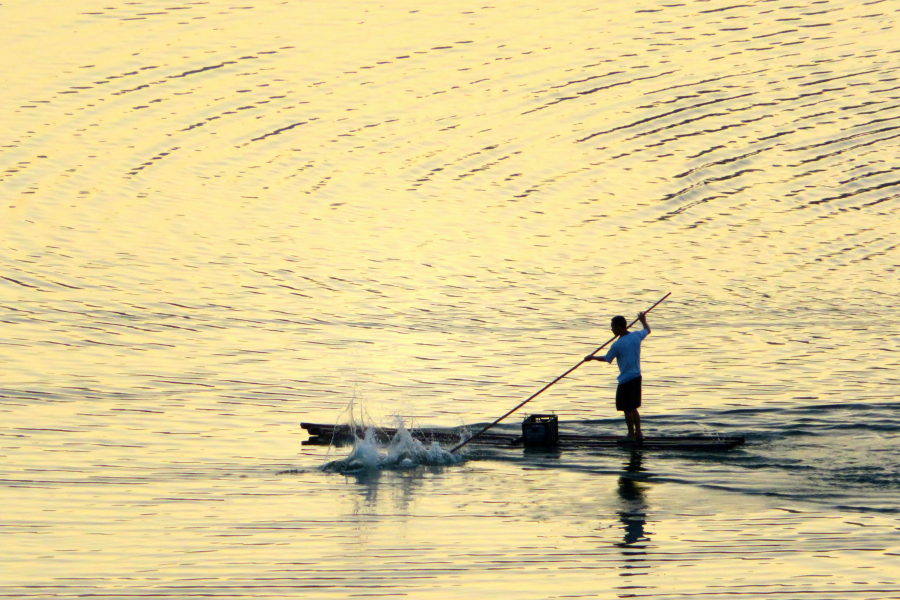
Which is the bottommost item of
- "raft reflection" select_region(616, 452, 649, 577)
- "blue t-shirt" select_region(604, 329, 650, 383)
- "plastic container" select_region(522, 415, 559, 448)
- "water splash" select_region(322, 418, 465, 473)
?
"raft reflection" select_region(616, 452, 649, 577)

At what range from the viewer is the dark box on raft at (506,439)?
55.8 feet

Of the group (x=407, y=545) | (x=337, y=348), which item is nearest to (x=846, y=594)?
(x=407, y=545)

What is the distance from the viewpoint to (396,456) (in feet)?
55.2

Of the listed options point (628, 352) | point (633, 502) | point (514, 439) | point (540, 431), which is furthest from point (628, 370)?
point (633, 502)

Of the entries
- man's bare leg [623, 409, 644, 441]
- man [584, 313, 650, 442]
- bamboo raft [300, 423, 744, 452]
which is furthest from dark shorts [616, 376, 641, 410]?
bamboo raft [300, 423, 744, 452]

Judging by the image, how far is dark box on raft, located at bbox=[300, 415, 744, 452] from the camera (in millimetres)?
17000

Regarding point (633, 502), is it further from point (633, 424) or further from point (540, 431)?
point (540, 431)

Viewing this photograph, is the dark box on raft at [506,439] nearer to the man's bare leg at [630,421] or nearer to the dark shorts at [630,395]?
the man's bare leg at [630,421]

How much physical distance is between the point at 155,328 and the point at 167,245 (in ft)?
29.8

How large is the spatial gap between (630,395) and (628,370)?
14.3 inches

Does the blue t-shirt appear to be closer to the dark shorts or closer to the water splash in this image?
the dark shorts

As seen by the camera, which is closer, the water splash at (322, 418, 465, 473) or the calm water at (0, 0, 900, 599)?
the calm water at (0, 0, 900, 599)

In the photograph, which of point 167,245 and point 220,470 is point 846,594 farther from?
point 167,245

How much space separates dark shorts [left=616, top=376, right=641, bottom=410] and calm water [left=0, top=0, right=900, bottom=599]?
714mm
